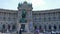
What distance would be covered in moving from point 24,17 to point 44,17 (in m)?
14.3

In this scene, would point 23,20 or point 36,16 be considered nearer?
point 23,20

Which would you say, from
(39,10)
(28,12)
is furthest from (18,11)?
(39,10)

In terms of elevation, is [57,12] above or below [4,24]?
above

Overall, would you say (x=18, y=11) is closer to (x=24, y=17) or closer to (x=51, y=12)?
(x=24, y=17)

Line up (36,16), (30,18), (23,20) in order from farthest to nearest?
(36,16)
(30,18)
(23,20)

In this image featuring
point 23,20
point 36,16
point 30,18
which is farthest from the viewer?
point 36,16

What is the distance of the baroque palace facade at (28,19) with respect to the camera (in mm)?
86250

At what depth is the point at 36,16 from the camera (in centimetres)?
9406

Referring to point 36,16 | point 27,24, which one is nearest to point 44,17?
point 36,16

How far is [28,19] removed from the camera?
87.1 meters

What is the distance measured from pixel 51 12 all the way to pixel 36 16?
28.3ft

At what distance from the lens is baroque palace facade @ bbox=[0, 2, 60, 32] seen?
3396 inches

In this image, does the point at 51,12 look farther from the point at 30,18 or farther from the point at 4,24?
the point at 4,24

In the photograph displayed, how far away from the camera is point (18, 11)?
296ft
